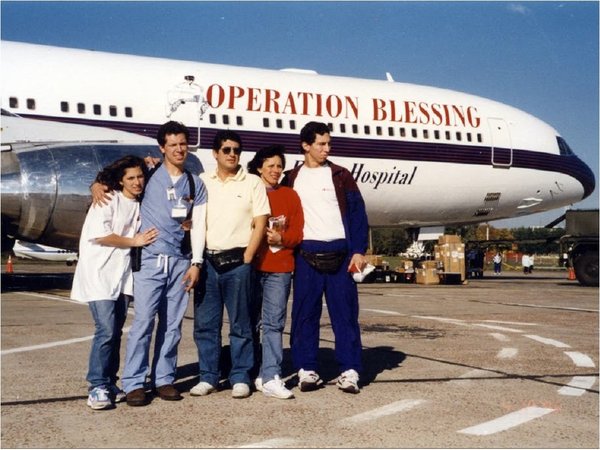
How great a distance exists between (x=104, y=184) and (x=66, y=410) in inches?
58.6

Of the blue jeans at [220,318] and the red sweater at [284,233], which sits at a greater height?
the red sweater at [284,233]

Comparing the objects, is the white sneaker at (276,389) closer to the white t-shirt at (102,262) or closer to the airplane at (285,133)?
the white t-shirt at (102,262)

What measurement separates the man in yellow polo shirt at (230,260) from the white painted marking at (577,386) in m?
2.22

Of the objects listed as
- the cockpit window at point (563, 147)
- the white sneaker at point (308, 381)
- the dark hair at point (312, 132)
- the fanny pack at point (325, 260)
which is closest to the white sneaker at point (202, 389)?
the white sneaker at point (308, 381)

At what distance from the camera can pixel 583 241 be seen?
18875 mm

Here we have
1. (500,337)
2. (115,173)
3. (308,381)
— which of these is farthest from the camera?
(500,337)

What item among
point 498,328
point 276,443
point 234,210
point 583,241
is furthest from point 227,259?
point 583,241

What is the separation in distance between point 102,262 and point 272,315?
1256 mm

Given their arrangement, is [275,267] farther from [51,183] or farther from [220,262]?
[51,183]

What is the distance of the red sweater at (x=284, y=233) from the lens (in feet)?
18.1

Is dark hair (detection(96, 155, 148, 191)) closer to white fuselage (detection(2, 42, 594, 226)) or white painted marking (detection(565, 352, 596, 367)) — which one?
white painted marking (detection(565, 352, 596, 367))

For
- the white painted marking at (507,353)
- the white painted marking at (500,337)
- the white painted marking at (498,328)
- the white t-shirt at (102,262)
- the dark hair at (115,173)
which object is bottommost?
the white painted marking at (507,353)

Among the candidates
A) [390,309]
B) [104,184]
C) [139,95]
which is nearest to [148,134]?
[139,95]

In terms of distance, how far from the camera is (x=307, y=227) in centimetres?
573
